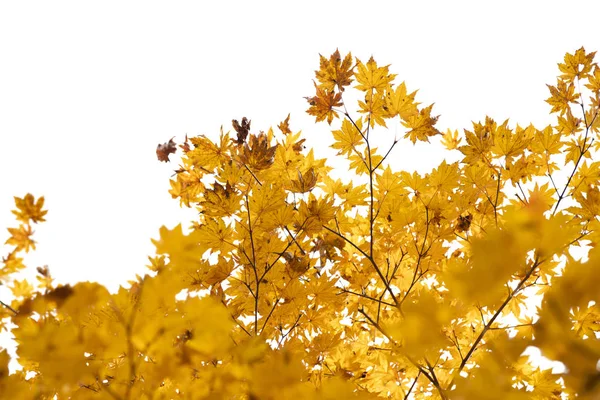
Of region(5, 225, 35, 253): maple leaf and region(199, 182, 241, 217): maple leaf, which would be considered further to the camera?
region(199, 182, 241, 217): maple leaf

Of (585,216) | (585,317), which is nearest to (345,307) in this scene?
(585,317)

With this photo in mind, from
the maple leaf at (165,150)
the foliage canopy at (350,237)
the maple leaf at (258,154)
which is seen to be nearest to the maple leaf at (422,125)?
the foliage canopy at (350,237)

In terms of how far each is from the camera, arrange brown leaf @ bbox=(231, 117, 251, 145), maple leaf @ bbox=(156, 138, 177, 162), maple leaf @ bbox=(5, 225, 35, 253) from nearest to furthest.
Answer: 1. maple leaf @ bbox=(5, 225, 35, 253)
2. brown leaf @ bbox=(231, 117, 251, 145)
3. maple leaf @ bbox=(156, 138, 177, 162)

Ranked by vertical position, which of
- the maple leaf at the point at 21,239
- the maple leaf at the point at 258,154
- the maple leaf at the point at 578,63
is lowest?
the maple leaf at the point at 21,239

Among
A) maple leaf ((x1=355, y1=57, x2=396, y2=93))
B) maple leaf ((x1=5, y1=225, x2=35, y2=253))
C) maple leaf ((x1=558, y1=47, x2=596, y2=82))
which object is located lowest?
maple leaf ((x1=5, y1=225, x2=35, y2=253))

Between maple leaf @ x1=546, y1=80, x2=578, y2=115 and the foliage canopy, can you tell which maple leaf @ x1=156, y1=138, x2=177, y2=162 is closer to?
the foliage canopy

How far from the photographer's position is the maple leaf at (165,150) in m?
1.92

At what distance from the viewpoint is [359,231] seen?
6.66ft

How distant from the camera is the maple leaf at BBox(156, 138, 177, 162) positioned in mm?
1915

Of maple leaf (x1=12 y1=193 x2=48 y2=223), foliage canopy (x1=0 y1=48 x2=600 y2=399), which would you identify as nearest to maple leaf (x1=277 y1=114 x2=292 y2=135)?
foliage canopy (x1=0 y1=48 x2=600 y2=399)

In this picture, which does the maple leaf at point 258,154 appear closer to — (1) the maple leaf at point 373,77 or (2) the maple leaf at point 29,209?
(1) the maple leaf at point 373,77

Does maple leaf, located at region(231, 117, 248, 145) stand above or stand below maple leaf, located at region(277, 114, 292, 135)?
below

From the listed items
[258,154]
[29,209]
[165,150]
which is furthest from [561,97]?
[29,209]

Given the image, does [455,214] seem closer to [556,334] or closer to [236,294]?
[236,294]
